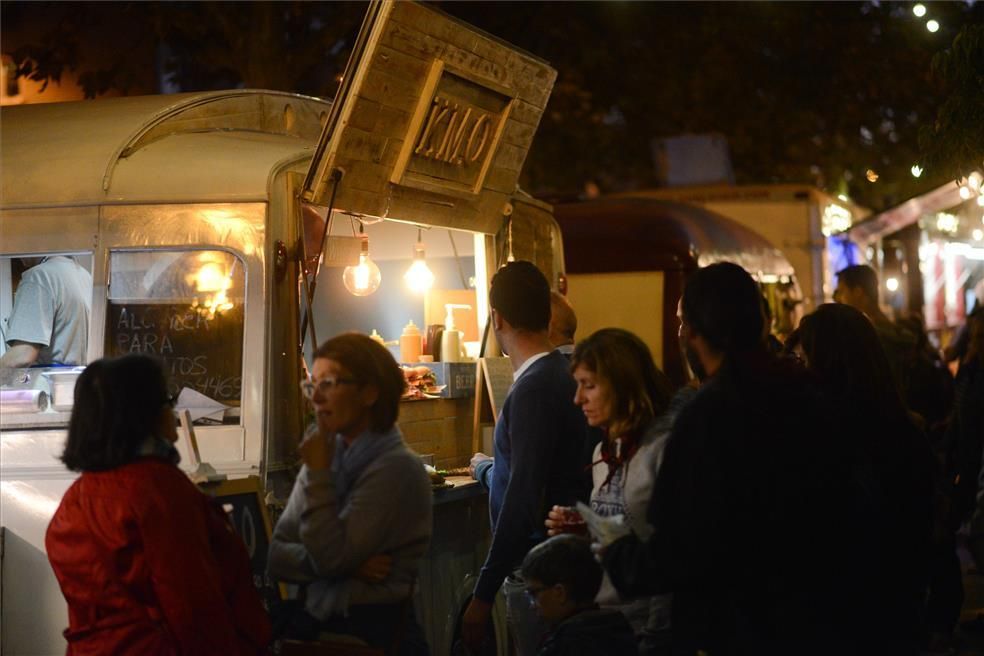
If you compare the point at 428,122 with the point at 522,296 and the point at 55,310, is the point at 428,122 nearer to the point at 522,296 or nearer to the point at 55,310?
the point at 522,296

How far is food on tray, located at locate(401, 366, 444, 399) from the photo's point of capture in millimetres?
7198

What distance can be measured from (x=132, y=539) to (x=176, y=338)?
90.1 inches

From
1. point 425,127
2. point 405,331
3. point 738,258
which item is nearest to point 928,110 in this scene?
point 738,258

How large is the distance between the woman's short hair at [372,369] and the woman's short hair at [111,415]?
0.58 meters

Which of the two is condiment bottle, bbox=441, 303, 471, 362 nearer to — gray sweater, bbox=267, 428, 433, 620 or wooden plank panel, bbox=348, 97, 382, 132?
wooden plank panel, bbox=348, 97, 382, 132

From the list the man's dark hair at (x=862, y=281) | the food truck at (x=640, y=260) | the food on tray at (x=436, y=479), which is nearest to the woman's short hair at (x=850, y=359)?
the food on tray at (x=436, y=479)

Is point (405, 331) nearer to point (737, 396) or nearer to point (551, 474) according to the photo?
point (551, 474)

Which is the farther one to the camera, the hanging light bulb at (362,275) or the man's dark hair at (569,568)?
the hanging light bulb at (362,275)

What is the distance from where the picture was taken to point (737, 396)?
348 centimetres

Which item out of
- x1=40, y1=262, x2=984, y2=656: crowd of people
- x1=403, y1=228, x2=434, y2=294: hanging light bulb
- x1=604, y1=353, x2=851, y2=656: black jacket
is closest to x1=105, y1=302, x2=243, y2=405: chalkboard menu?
x1=40, y1=262, x2=984, y2=656: crowd of people

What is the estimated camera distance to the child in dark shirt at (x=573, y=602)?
4309 mm

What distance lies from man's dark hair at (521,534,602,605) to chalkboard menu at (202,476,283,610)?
4.30ft

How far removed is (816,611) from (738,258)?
10.3m

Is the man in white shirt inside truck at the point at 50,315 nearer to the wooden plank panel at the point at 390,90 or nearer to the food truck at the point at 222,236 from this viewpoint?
the food truck at the point at 222,236
